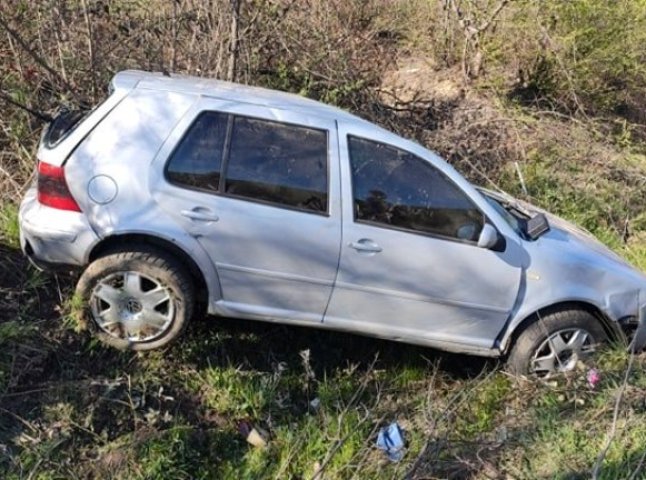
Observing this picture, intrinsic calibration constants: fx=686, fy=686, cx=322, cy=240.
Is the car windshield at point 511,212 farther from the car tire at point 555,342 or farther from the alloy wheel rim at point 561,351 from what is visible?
the alloy wheel rim at point 561,351

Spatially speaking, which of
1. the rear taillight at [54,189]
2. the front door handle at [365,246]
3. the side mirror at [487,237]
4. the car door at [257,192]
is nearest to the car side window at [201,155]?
the car door at [257,192]

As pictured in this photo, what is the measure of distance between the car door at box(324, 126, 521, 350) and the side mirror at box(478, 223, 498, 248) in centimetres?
6

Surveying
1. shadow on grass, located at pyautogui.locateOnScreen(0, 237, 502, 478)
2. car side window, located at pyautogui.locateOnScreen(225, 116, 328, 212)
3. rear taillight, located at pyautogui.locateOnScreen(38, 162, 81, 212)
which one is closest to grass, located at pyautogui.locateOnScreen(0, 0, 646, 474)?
shadow on grass, located at pyautogui.locateOnScreen(0, 237, 502, 478)

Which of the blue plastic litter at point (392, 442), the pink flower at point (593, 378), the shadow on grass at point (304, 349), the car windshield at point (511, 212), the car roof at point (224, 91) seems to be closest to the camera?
the blue plastic litter at point (392, 442)

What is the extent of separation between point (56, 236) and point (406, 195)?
205cm

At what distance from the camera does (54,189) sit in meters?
3.95

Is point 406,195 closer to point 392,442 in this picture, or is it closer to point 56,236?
point 392,442

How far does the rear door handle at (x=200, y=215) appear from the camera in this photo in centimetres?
392

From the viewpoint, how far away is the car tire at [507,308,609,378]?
14.6 ft

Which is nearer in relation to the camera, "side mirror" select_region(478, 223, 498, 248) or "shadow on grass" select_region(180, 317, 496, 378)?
"side mirror" select_region(478, 223, 498, 248)

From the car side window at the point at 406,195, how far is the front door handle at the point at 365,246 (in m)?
0.12

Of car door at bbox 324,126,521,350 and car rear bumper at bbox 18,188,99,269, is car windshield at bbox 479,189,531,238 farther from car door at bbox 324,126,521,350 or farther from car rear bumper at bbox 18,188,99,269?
car rear bumper at bbox 18,188,99,269

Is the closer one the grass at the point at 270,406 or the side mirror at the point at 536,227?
the grass at the point at 270,406

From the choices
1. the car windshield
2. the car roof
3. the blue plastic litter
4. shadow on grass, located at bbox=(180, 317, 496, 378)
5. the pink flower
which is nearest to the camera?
the blue plastic litter
